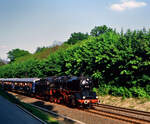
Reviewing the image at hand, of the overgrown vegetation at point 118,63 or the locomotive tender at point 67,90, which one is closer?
the locomotive tender at point 67,90

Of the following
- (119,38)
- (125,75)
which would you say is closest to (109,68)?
(125,75)

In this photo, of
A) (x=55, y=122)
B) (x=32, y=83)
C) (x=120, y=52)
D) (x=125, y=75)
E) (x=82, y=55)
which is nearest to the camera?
(x=55, y=122)

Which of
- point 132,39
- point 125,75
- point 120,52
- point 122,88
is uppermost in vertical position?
Answer: point 132,39

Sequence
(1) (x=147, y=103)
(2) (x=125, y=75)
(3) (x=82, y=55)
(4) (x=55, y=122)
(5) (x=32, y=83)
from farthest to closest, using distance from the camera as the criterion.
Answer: (5) (x=32, y=83) → (3) (x=82, y=55) → (2) (x=125, y=75) → (1) (x=147, y=103) → (4) (x=55, y=122)

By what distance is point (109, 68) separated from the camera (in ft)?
91.1

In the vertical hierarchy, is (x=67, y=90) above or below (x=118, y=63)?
below

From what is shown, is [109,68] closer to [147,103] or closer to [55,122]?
[147,103]

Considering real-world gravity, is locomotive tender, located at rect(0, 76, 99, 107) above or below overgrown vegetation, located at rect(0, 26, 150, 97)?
below

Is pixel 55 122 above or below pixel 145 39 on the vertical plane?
below

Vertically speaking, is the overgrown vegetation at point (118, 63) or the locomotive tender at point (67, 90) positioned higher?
the overgrown vegetation at point (118, 63)

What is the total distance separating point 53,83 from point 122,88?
31.4ft

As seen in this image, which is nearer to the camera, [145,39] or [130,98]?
[145,39]

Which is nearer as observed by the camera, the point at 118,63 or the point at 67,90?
the point at 67,90

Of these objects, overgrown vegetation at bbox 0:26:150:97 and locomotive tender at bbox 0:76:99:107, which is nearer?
locomotive tender at bbox 0:76:99:107
